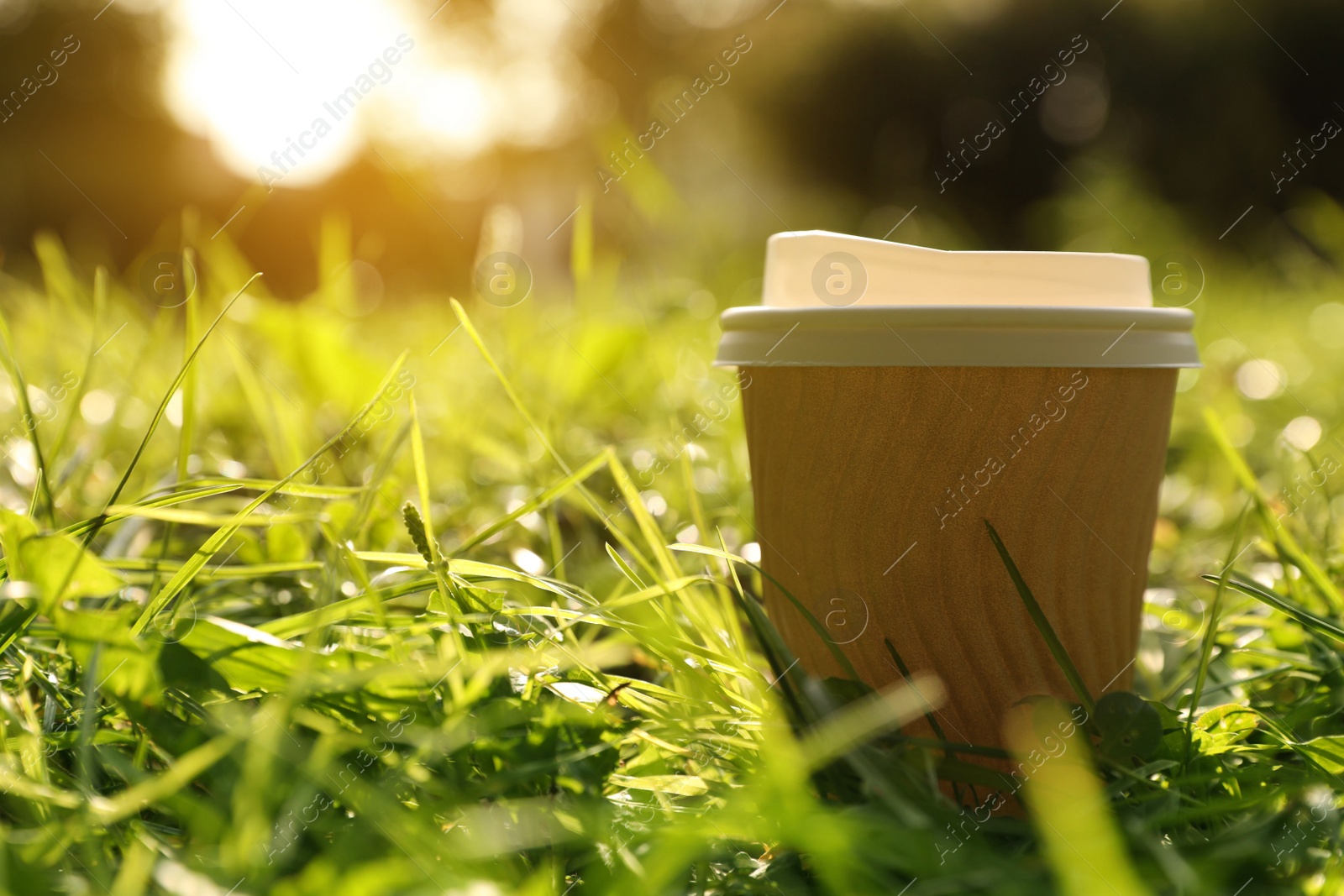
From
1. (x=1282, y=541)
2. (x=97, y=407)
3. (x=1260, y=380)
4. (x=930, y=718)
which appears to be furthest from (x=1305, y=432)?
(x=97, y=407)

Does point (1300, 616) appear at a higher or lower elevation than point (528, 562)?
lower

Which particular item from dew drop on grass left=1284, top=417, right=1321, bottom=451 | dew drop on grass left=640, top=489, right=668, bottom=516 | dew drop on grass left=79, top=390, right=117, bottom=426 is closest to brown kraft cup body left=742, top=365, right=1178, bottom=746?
dew drop on grass left=640, top=489, right=668, bottom=516

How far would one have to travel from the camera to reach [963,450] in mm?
739

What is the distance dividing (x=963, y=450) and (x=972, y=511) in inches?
2.1

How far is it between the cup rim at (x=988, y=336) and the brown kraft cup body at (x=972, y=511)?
0.01 metres

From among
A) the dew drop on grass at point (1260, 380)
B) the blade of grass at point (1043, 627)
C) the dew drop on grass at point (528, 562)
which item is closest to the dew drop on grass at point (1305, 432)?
the dew drop on grass at point (1260, 380)

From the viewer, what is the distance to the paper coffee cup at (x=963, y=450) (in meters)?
0.73

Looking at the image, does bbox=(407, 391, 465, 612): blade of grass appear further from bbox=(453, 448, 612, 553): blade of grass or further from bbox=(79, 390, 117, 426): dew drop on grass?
bbox=(79, 390, 117, 426): dew drop on grass

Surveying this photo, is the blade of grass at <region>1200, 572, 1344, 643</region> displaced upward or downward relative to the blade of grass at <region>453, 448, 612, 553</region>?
downward

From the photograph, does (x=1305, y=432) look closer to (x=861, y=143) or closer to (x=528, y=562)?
(x=528, y=562)

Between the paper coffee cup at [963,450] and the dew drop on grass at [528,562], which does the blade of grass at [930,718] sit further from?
the dew drop on grass at [528,562]

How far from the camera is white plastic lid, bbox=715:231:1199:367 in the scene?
2.34 feet

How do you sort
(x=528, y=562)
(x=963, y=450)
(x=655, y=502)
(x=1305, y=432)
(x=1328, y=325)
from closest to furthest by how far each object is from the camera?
(x=963, y=450)
(x=528, y=562)
(x=655, y=502)
(x=1305, y=432)
(x=1328, y=325)

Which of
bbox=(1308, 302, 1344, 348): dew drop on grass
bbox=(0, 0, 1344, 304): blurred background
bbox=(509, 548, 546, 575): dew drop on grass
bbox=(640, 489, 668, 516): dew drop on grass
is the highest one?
bbox=(0, 0, 1344, 304): blurred background
